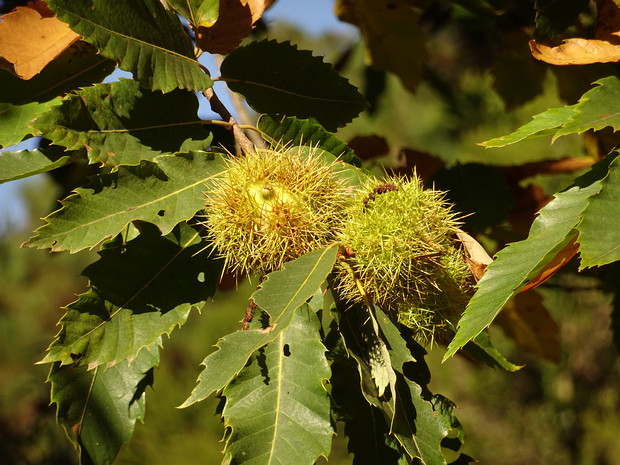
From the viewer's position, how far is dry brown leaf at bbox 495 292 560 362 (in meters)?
1.34

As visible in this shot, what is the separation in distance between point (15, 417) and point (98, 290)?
341cm

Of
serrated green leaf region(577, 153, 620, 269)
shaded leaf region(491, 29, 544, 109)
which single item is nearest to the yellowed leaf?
serrated green leaf region(577, 153, 620, 269)

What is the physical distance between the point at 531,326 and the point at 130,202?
1058mm

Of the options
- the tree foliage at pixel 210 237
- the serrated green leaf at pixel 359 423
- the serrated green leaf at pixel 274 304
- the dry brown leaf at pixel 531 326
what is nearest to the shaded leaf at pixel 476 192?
the dry brown leaf at pixel 531 326

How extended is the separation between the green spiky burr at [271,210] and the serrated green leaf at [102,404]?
0.90 ft

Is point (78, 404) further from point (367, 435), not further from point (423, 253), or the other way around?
point (423, 253)

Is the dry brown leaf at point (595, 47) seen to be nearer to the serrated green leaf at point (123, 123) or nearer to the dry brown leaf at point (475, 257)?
the dry brown leaf at point (475, 257)

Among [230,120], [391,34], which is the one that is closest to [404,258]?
[230,120]

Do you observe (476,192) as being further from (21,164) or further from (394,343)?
(21,164)

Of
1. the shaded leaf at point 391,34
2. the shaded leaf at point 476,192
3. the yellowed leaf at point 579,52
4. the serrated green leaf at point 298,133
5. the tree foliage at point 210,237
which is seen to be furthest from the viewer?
the shaded leaf at point 391,34

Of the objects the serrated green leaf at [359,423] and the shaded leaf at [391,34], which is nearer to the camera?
the serrated green leaf at [359,423]

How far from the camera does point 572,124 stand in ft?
2.12

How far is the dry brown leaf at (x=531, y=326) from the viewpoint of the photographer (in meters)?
1.34

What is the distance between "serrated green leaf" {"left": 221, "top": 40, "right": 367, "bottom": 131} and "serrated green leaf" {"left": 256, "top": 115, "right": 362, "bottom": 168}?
6cm
